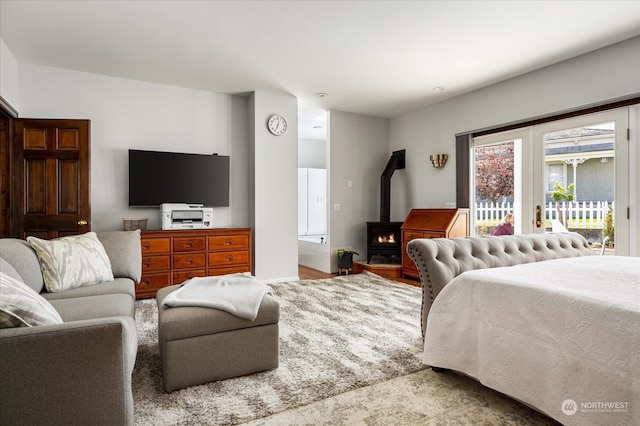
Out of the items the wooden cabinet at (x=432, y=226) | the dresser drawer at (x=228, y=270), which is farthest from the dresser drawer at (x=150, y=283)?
the wooden cabinet at (x=432, y=226)

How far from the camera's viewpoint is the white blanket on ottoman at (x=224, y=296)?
Result: 202 cm

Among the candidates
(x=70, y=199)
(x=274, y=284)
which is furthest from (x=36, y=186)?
(x=274, y=284)

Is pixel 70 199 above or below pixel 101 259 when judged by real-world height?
above

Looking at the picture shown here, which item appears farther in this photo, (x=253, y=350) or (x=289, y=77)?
(x=289, y=77)

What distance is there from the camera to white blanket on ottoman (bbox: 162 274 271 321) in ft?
6.61

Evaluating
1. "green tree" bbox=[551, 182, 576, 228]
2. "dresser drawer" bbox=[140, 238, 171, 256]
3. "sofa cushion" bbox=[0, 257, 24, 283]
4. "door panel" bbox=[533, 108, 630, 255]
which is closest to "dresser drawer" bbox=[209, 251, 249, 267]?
"dresser drawer" bbox=[140, 238, 171, 256]

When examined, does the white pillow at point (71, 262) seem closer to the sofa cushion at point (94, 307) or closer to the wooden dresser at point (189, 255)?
the sofa cushion at point (94, 307)

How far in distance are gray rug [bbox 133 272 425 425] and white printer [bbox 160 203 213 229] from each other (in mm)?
906

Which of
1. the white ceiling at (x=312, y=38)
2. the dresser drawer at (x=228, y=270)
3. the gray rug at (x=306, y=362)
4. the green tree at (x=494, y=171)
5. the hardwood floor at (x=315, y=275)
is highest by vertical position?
the white ceiling at (x=312, y=38)

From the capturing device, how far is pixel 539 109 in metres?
4.01

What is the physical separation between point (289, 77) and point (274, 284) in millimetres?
2632

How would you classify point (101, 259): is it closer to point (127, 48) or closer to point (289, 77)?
point (127, 48)

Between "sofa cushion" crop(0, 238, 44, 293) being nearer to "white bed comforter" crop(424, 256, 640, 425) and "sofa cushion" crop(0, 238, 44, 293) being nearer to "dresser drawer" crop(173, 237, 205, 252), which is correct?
"dresser drawer" crop(173, 237, 205, 252)

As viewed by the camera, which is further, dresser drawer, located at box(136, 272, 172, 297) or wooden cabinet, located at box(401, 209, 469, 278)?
wooden cabinet, located at box(401, 209, 469, 278)
